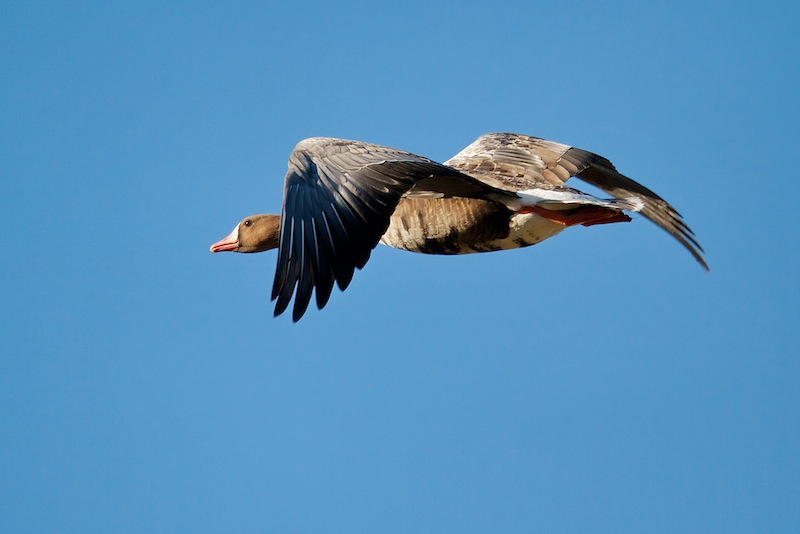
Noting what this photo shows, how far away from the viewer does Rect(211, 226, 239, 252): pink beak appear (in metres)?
10.7

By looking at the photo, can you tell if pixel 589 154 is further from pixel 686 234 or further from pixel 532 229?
pixel 532 229

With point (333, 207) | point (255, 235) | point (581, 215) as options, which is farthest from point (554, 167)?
point (333, 207)

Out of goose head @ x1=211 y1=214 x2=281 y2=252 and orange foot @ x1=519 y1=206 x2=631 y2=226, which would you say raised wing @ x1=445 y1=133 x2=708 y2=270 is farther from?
goose head @ x1=211 y1=214 x2=281 y2=252

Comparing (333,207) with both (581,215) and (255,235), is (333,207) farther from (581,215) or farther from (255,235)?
(255,235)

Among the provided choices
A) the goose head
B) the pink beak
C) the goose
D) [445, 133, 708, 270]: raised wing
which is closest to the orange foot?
the goose

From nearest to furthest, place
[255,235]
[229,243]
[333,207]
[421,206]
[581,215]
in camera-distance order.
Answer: [333,207] → [581,215] → [421,206] → [255,235] → [229,243]

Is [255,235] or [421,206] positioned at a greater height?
[421,206]

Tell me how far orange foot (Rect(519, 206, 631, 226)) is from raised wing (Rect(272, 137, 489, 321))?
0.93 meters

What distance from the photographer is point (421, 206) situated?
9320 millimetres

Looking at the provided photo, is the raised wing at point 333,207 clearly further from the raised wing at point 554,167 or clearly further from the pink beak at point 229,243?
the pink beak at point 229,243

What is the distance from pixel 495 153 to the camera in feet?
35.2

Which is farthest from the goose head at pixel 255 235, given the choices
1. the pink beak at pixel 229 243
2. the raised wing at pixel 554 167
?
the raised wing at pixel 554 167

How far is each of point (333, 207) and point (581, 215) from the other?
8.32ft

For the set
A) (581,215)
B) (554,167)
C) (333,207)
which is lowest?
(333,207)
